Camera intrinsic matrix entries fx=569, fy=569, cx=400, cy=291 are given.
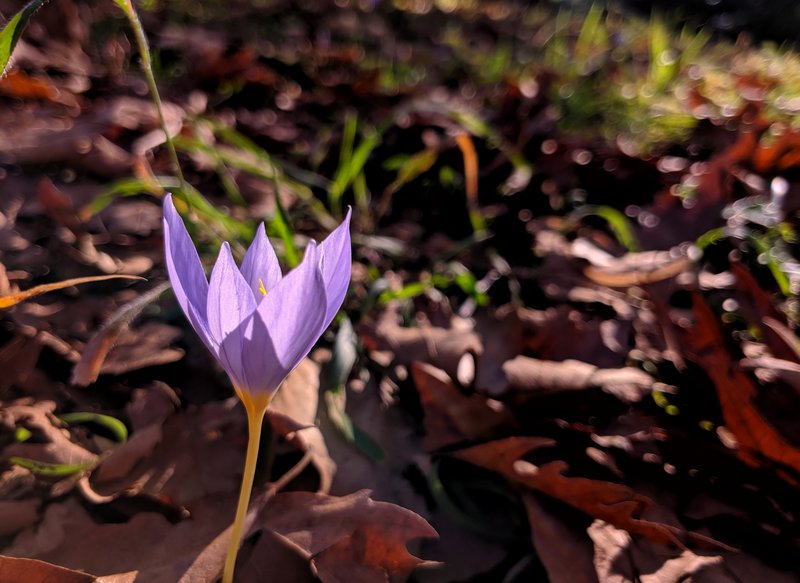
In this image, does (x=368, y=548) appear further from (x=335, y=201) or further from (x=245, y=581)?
(x=335, y=201)

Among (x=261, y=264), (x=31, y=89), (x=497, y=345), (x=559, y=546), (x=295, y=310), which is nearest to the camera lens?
(x=295, y=310)

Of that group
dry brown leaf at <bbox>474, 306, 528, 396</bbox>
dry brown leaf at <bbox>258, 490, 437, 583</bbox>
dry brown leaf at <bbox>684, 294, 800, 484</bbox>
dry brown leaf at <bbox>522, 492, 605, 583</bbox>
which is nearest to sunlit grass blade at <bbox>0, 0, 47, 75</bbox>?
dry brown leaf at <bbox>258, 490, 437, 583</bbox>

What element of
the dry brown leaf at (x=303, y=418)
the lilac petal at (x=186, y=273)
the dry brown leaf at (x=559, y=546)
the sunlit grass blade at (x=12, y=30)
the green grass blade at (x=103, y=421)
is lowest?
the green grass blade at (x=103, y=421)

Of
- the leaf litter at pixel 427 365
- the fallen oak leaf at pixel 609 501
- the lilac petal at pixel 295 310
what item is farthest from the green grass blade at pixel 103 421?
the fallen oak leaf at pixel 609 501

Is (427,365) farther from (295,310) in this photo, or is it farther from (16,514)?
(16,514)

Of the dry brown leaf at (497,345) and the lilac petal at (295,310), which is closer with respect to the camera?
the lilac petal at (295,310)

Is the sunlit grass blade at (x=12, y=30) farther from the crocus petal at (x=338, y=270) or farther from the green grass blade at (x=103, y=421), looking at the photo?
the green grass blade at (x=103, y=421)

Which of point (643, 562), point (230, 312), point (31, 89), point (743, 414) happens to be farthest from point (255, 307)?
point (31, 89)
